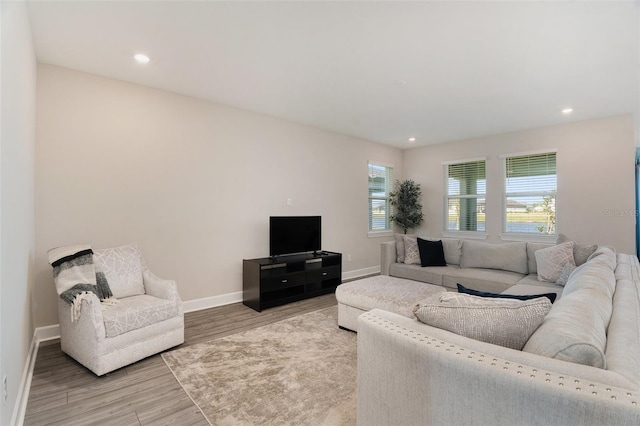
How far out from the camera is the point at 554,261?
374 centimetres

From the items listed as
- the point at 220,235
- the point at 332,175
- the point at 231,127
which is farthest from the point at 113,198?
the point at 332,175

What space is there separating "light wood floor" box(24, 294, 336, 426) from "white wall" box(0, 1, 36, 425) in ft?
0.80

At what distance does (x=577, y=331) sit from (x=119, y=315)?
2895 mm

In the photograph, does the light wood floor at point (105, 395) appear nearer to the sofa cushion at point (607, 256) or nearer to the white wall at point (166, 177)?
the white wall at point (166, 177)

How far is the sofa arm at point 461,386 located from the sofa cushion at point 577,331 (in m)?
0.07

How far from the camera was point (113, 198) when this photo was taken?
342 cm

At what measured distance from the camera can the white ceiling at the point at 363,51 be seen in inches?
90.2

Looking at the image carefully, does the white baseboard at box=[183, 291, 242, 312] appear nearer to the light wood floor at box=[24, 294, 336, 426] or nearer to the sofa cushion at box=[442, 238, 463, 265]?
the light wood floor at box=[24, 294, 336, 426]

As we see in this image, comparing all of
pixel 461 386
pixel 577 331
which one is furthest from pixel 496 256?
pixel 461 386

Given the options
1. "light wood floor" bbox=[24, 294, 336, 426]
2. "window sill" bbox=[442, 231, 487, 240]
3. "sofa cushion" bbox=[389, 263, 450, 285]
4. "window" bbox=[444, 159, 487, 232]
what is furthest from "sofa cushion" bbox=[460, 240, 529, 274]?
"light wood floor" bbox=[24, 294, 336, 426]

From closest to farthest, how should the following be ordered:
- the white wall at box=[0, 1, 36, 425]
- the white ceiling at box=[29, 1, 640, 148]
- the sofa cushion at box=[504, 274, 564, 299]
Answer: the white wall at box=[0, 1, 36, 425] → the white ceiling at box=[29, 1, 640, 148] → the sofa cushion at box=[504, 274, 564, 299]

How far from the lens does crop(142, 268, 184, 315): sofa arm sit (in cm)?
289

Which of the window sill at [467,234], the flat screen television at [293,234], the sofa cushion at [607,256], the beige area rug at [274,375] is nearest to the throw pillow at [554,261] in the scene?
the sofa cushion at [607,256]

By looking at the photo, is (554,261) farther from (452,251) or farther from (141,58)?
(141,58)
